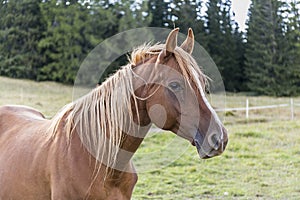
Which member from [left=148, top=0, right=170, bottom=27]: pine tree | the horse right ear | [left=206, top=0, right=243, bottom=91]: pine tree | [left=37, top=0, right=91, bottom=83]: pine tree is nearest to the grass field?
the horse right ear

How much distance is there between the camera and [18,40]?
23.3 m

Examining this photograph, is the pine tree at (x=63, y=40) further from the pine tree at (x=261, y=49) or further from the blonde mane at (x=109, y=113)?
the blonde mane at (x=109, y=113)

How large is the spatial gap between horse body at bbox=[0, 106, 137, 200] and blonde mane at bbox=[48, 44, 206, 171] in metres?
0.07

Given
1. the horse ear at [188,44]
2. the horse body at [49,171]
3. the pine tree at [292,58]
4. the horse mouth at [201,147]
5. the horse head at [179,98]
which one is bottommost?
the pine tree at [292,58]

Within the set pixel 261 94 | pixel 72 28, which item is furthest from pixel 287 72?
pixel 72 28

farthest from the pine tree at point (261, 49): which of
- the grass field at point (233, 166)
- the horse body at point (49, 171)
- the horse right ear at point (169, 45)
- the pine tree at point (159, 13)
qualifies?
the horse right ear at point (169, 45)

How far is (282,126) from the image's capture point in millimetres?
12281

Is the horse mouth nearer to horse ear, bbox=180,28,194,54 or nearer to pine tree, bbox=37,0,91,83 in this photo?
horse ear, bbox=180,28,194,54

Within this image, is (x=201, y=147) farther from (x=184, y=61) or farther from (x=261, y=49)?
(x=261, y=49)

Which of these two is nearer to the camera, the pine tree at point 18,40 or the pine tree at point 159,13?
the pine tree at point 159,13

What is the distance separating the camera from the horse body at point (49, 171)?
262cm

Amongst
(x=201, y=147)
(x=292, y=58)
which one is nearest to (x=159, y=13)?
(x=292, y=58)

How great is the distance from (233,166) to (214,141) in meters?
5.99

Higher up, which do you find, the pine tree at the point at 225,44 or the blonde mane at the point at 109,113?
the blonde mane at the point at 109,113
